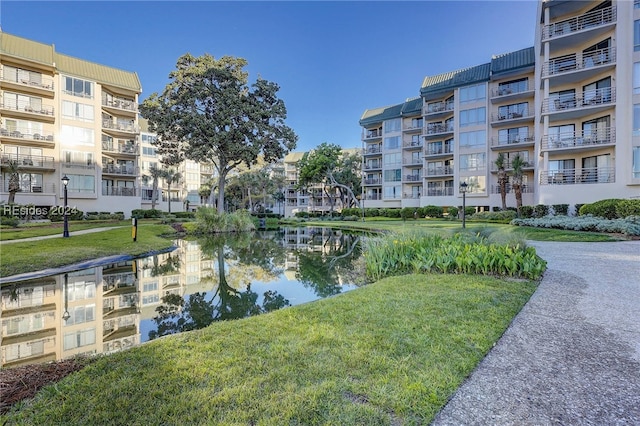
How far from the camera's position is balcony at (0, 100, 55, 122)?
88.9 feet

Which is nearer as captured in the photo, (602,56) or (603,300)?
(603,300)

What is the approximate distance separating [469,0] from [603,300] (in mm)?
19108

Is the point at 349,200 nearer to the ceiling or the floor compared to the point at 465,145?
nearer to the floor

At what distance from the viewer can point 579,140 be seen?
21.5m

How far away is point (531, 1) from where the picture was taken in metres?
26.7

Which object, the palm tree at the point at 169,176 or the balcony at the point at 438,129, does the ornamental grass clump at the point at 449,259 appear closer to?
the balcony at the point at 438,129

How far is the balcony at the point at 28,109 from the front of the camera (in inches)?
1066

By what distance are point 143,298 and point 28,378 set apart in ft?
13.3

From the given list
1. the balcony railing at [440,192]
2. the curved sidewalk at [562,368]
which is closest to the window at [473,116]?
the balcony railing at [440,192]

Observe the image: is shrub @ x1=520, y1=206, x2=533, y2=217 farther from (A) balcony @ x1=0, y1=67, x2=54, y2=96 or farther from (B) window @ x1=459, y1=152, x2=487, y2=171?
(A) balcony @ x1=0, y1=67, x2=54, y2=96

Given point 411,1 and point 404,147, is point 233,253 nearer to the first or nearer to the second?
point 411,1

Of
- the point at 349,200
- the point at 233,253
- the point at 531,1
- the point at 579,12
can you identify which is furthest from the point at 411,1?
the point at 349,200

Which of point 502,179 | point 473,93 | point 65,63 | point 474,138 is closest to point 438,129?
point 474,138

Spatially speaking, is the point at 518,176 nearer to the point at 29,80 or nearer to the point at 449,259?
the point at 449,259
